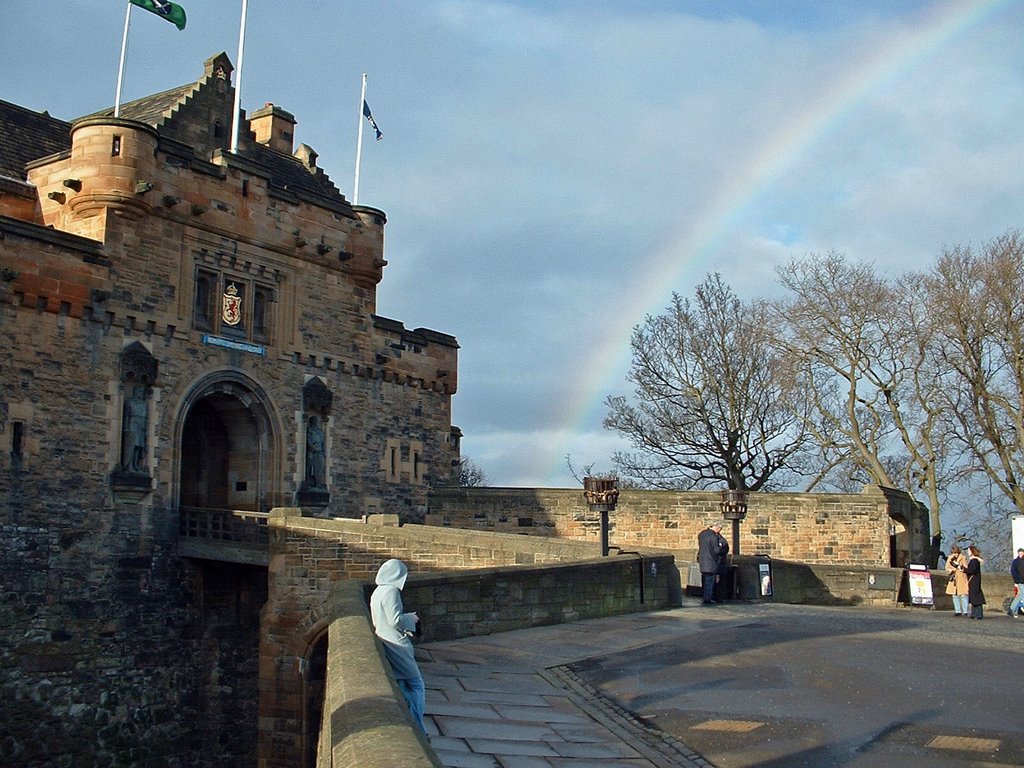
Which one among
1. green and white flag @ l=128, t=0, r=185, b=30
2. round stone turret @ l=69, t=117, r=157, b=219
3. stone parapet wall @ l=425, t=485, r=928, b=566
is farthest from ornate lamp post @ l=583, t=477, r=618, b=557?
green and white flag @ l=128, t=0, r=185, b=30

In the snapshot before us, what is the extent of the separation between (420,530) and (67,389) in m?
7.42

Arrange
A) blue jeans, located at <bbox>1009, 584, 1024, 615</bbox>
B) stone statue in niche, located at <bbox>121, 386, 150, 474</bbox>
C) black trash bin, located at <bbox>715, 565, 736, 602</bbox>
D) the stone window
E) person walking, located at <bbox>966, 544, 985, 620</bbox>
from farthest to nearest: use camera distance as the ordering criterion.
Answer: the stone window, stone statue in niche, located at <bbox>121, 386, 150, 474</bbox>, blue jeans, located at <bbox>1009, 584, 1024, 615</bbox>, black trash bin, located at <bbox>715, 565, 736, 602</bbox>, person walking, located at <bbox>966, 544, 985, 620</bbox>

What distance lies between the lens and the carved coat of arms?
24.5m

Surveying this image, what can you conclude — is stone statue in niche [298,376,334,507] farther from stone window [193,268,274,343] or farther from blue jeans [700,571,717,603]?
blue jeans [700,571,717,603]

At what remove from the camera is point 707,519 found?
30.2 meters

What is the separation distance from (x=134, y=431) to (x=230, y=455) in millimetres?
4168

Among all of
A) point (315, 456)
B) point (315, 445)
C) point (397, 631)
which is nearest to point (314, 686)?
point (315, 456)

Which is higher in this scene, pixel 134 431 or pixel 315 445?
pixel 315 445

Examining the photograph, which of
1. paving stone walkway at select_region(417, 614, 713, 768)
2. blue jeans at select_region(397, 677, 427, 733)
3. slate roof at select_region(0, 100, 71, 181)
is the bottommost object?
paving stone walkway at select_region(417, 614, 713, 768)

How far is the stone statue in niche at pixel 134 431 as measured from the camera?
2166cm

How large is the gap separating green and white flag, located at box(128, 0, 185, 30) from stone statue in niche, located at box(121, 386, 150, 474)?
9.39 m

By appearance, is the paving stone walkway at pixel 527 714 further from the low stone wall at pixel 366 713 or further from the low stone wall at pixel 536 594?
the low stone wall at pixel 366 713

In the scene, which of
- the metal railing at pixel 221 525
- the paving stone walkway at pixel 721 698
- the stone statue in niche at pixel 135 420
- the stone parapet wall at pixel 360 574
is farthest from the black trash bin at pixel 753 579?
the stone statue in niche at pixel 135 420

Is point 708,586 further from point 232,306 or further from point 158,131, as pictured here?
point 158,131
